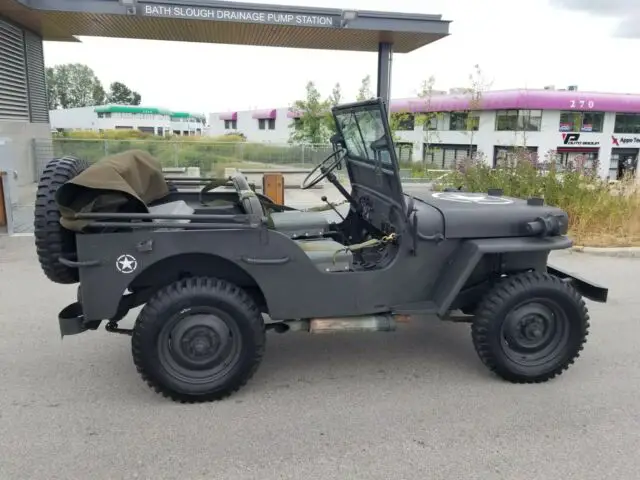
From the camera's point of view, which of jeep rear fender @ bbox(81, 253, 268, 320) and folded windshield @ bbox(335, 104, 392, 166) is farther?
folded windshield @ bbox(335, 104, 392, 166)

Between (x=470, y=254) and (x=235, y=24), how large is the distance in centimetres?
817

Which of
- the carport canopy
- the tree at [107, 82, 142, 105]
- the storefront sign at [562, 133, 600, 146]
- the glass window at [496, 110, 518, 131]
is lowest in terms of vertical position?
the storefront sign at [562, 133, 600, 146]

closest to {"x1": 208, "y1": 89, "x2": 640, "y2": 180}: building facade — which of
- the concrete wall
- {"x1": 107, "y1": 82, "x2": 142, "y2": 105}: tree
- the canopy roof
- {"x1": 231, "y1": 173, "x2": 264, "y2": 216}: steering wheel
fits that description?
the canopy roof

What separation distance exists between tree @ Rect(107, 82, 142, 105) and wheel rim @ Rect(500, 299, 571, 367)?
82843mm

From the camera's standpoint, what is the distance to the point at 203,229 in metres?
3.05

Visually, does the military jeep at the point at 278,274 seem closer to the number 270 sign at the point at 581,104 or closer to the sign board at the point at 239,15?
the sign board at the point at 239,15

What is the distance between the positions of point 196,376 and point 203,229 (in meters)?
0.89

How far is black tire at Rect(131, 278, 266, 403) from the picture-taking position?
3.04m

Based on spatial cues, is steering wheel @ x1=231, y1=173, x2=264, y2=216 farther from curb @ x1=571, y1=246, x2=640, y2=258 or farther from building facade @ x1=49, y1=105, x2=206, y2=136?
building facade @ x1=49, y1=105, x2=206, y2=136

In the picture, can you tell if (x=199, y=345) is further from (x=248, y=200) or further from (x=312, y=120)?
(x=312, y=120)

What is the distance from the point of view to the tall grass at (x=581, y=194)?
797cm

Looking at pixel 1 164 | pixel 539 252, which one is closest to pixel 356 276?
pixel 539 252

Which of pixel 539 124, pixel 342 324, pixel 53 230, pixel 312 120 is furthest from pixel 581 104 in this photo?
pixel 53 230

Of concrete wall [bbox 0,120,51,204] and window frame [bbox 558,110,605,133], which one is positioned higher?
window frame [bbox 558,110,605,133]
